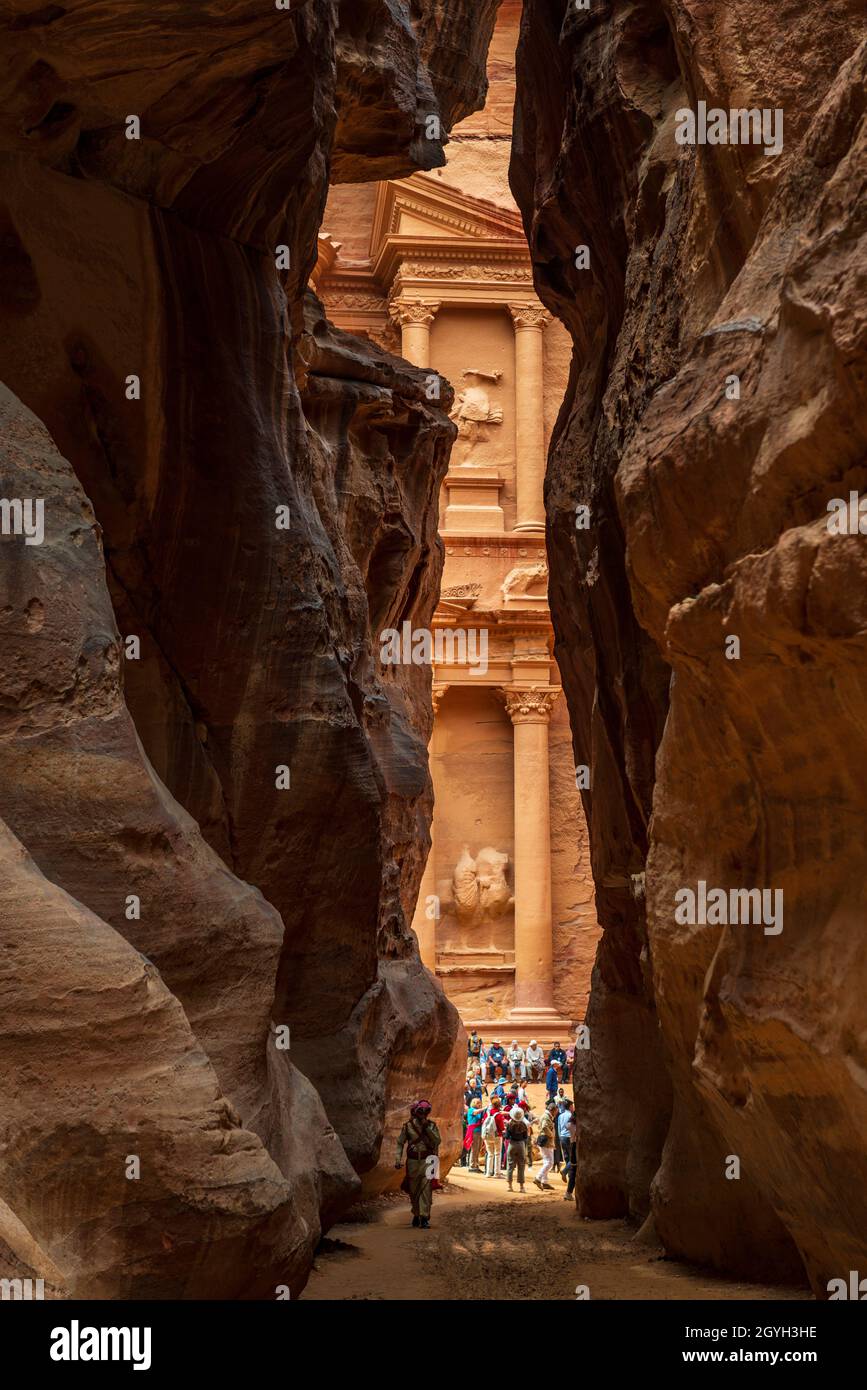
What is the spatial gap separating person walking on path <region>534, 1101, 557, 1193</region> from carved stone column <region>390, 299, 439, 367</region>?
1610 cm

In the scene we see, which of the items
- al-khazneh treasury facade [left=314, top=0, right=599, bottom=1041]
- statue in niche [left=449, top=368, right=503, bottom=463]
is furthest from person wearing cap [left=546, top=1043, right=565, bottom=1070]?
statue in niche [left=449, top=368, right=503, bottom=463]

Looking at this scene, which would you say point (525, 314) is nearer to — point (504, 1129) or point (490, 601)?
point (490, 601)

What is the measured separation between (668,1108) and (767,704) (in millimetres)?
7233

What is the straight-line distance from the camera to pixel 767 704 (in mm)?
6859

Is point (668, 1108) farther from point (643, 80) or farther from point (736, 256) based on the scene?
point (643, 80)

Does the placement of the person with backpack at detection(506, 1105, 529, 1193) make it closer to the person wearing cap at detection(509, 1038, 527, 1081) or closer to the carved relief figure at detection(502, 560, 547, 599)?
the person wearing cap at detection(509, 1038, 527, 1081)

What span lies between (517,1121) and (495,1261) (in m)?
5.53

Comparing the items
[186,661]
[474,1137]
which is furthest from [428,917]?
[186,661]

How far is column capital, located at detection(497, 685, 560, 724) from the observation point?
28734mm

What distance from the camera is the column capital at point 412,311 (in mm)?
29641

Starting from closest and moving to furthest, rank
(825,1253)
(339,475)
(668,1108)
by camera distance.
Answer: (825,1253)
(668,1108)
(339,475)

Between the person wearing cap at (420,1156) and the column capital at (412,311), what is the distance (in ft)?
64.8
